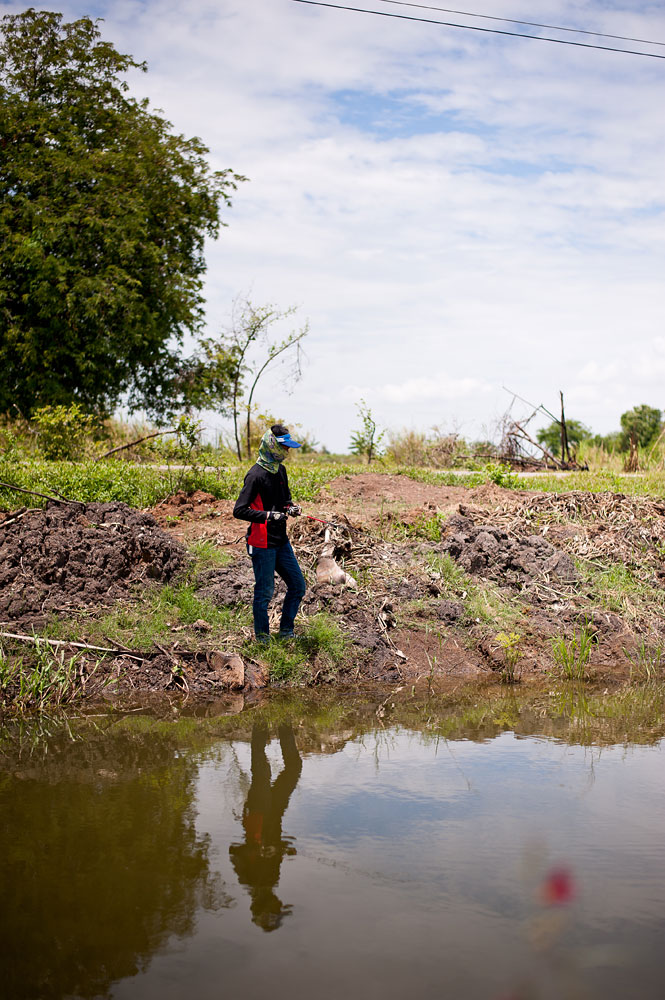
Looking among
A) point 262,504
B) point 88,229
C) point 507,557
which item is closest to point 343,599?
point 262,504

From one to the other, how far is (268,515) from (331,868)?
368 cm

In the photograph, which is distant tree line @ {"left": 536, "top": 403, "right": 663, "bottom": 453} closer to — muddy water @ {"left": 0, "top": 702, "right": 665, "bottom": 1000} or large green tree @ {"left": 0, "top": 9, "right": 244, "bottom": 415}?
large green tree @ {"left": 0, "top": 9, "right": 244, "bottom": 415}

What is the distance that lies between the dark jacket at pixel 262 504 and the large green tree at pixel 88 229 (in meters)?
16.8

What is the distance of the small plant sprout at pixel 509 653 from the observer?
27.2 feet

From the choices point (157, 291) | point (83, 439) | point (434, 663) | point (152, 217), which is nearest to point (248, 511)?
point (434, 663)

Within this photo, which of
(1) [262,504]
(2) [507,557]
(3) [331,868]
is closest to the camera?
(3) [331,868]

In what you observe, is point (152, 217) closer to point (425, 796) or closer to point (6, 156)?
point (6, 156)

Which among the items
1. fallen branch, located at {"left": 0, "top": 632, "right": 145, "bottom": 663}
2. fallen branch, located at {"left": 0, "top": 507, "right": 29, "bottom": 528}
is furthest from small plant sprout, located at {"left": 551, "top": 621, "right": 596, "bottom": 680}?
fallen branch, located at {"left": 0, "top": 507, "right": 29, "bottom": 528}

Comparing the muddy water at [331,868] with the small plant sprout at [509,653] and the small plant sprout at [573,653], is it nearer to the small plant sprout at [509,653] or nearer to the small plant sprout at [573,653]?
the small plant sprout at [509,653]

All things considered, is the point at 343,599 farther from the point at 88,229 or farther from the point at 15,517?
the point at 88,229

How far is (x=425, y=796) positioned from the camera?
5.20m

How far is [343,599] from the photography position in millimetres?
9078

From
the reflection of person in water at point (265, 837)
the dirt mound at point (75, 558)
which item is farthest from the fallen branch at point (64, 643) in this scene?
the reflection of person in water at point (265, 837)

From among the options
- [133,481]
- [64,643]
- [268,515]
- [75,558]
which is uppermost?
[133,481]
